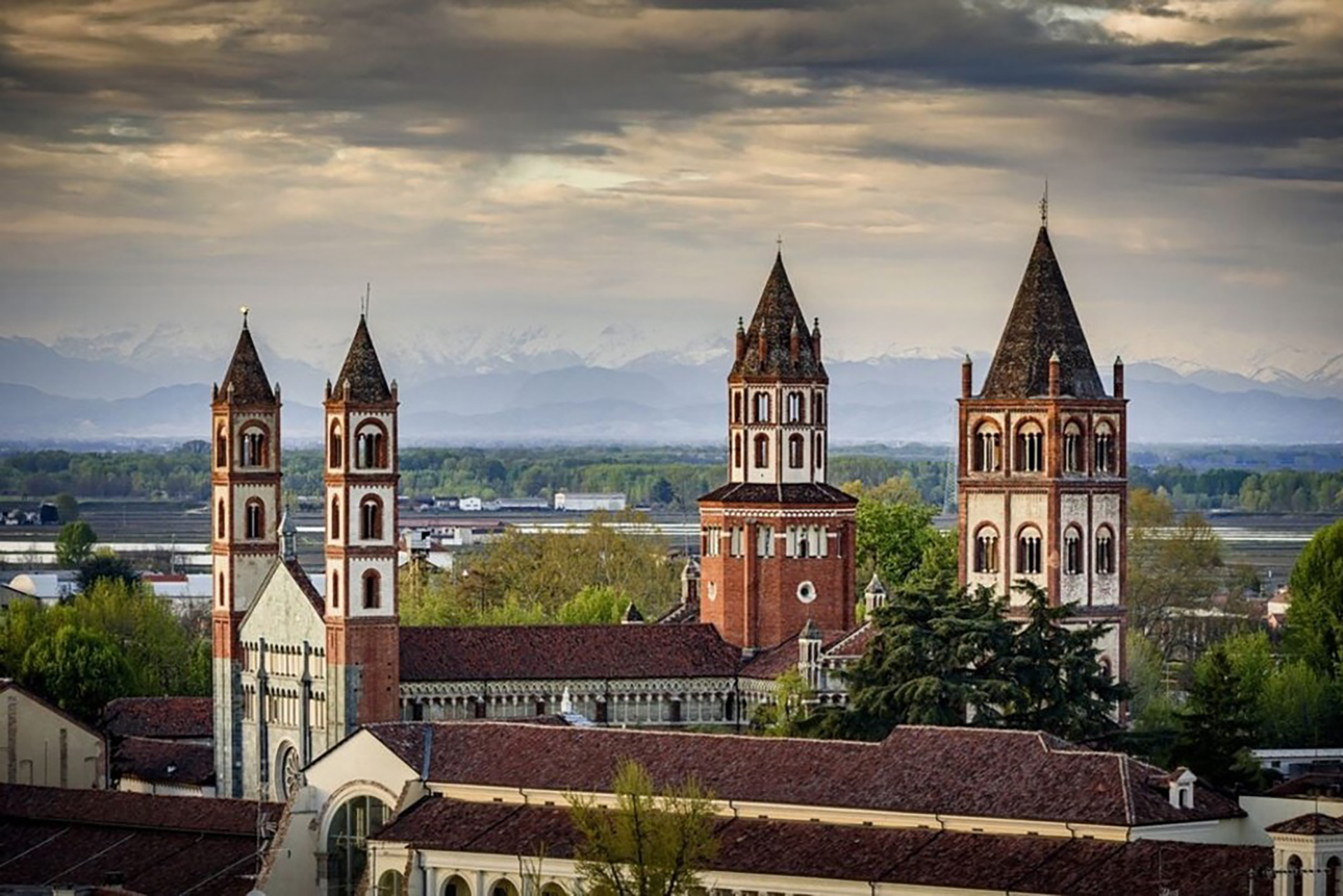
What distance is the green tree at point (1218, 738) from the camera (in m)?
85.3

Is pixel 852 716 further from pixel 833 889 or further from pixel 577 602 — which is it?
pixel 577 602

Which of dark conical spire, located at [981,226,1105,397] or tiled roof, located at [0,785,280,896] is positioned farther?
dark conical spire, located at [981,226,1105,397]

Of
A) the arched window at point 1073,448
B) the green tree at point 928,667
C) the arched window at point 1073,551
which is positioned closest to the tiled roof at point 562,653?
the arched window at point 1073,551

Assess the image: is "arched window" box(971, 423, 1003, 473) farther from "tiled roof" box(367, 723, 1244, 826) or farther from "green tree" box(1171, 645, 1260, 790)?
"tiled roof" box(367, 723, 1244, 826)

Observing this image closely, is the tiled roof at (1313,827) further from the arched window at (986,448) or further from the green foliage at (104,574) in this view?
the green foliage at (104,574)

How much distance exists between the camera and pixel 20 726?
338 feet

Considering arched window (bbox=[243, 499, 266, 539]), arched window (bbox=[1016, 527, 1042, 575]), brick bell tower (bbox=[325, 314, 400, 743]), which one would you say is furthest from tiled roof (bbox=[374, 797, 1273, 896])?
arched window (bbox=[243, 499, 266, 539])

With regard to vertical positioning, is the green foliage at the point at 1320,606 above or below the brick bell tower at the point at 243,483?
below

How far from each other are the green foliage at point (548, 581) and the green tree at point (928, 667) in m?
40.9

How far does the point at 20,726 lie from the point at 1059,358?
29030 millimetres

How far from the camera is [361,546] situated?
9800cm

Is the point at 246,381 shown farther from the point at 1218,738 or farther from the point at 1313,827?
the point at 1313,827

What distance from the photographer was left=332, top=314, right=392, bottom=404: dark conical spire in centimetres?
9881

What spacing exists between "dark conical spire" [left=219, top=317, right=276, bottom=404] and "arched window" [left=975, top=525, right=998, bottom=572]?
2021 cm
